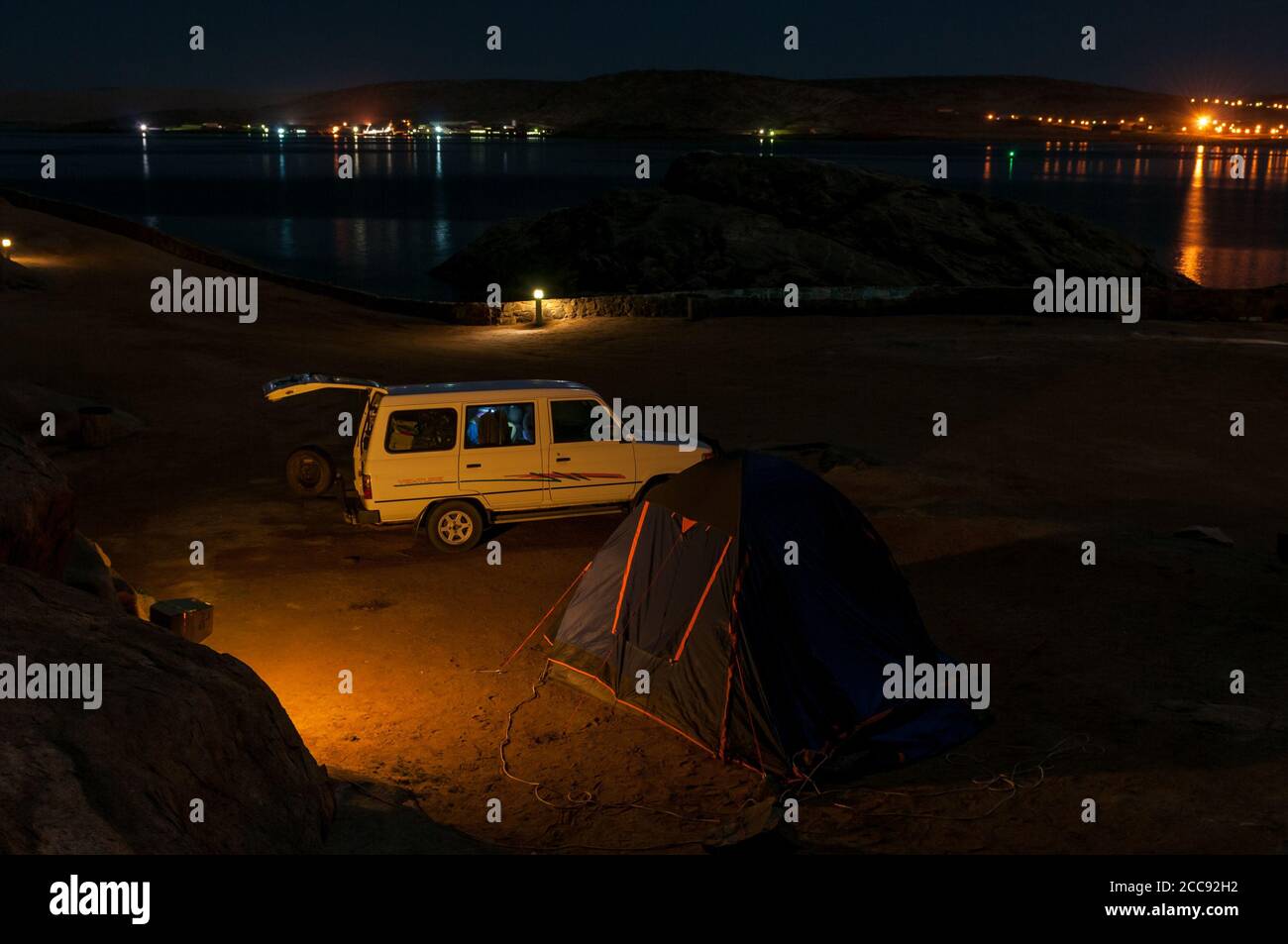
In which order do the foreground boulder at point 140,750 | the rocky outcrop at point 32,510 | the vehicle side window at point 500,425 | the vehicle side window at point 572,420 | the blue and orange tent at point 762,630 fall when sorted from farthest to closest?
the vehicle side window at point 572,420
the vehicle side window at point 500,425
the blue and orange tent at point 762,630
the rocky outcrop at point 32,510
the foreground boulder at point 140,750

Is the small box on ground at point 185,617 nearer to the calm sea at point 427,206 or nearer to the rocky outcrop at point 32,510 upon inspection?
the rocky outcrop at point 32,510

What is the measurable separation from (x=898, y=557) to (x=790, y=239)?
41.1 meters

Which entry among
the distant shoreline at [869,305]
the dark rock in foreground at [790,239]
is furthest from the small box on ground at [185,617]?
the dark rock in foreground at [790,239]

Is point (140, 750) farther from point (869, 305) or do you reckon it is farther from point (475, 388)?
point (869, 305)

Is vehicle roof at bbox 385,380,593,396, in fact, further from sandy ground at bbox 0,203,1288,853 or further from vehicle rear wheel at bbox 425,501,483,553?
sandy ground at bbox 0,203,1288,853

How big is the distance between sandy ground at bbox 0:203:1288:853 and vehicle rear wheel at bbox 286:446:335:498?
430 millimetres

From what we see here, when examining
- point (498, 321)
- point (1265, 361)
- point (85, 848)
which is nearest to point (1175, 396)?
point (1265, 361)

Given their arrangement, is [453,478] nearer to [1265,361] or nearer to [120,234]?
[1265,361]

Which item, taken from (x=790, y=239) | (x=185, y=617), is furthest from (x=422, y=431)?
(x=790, y=239)

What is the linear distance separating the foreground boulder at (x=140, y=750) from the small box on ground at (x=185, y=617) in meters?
2.77

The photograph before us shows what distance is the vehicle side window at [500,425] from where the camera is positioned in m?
12.8

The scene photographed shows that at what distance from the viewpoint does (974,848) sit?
265 inches

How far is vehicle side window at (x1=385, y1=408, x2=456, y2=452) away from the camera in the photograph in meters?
12.6

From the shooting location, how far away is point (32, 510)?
8.32m
